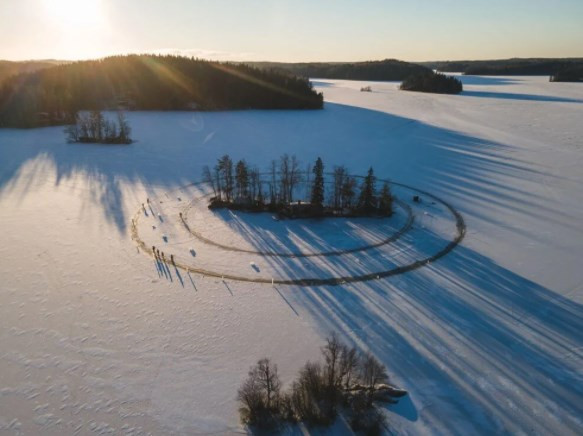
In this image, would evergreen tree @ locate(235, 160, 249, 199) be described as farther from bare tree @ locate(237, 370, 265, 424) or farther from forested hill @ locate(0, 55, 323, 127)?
forested hill @ locate(0, 55, 323, 127)

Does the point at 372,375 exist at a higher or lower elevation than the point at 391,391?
higher

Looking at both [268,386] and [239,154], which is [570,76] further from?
[268,386]

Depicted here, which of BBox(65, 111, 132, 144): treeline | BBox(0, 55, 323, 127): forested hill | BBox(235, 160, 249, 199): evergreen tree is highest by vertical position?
BBox(0, 55, 323, 127): forested hill

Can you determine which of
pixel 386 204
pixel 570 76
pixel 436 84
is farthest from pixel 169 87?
pixel 570 76

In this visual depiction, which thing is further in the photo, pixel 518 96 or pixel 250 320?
pixel 518 96

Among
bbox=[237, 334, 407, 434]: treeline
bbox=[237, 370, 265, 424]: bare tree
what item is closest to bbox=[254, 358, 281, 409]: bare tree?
bbox=[237, 334, 407, 434]: treeline

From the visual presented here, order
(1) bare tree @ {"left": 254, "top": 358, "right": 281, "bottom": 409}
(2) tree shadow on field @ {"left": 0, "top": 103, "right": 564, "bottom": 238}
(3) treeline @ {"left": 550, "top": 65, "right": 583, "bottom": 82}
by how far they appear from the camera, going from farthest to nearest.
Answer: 1. (3) treeline @ {"left": 550, "top": 65, "right": 583, "bottom": 82}
2. (2) tree shadow on field @ {"left": 0, "top": 103, "right": 564, "bottom": 238}
3. (1) bare tree @ {"left": 254, "top": 358, "right": 281, "bottom": 409}

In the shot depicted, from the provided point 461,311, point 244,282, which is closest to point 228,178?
point 244,282

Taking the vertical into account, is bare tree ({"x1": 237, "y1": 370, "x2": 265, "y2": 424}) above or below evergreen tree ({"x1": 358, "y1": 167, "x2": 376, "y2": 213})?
below
